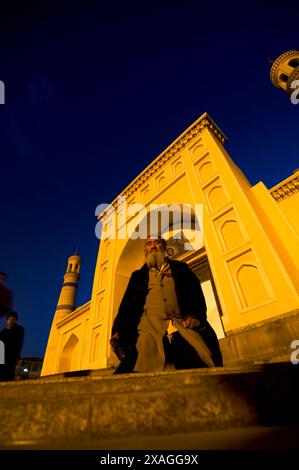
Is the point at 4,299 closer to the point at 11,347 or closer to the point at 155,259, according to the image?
the point at 11,347

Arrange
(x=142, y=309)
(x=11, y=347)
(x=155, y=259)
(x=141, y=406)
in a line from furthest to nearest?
(x=11, y=347) < (x=155, y=259) < (x=142, y=309) < (x=141, y=406)

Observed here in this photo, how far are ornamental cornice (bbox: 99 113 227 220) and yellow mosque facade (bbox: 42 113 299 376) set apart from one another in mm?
40

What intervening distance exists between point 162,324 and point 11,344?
2878 millimetres

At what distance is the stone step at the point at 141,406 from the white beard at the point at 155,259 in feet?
6.27

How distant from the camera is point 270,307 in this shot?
4.27m

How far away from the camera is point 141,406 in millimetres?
1268

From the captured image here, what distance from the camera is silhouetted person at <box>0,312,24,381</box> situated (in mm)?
3550

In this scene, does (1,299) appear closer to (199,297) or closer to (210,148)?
(199,297)

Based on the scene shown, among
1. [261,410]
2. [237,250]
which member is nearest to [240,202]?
[237,250]

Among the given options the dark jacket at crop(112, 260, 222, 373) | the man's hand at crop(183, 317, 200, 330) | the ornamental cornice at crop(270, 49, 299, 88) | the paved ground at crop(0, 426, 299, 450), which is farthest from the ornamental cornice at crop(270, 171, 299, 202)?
the ornamental cornice at crop(270, 49, 299, 88)

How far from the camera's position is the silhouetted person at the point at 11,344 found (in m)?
3.55

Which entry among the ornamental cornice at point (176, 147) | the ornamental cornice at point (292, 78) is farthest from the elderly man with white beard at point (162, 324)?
the ornamental cornice at point (292, 78)

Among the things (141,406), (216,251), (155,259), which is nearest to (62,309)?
(216,251)

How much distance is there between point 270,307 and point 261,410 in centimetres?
344
